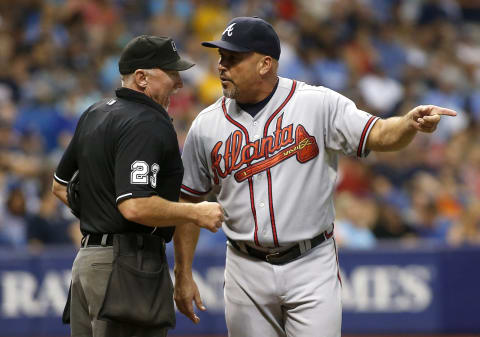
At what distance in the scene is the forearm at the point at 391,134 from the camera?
14.5 feet

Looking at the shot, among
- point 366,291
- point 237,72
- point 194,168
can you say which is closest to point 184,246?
point 194,168

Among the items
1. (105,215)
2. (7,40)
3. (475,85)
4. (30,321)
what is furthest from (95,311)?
(475,85)

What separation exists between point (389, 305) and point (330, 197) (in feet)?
14.7

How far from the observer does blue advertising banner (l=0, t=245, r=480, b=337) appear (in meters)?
8.93

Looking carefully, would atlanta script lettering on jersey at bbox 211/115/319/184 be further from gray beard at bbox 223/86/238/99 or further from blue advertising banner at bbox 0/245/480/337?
blue advertising banner at bbox 0/245/480/337

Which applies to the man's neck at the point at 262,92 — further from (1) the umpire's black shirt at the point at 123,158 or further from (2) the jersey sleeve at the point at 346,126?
(1) the umpire's black shirt at the point at 123,158

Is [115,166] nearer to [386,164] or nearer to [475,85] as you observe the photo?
[386,164]

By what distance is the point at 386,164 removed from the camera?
35.6 feet

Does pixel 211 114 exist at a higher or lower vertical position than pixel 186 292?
higher

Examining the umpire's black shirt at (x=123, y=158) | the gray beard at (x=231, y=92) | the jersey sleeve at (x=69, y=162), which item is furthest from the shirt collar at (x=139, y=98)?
the gray beard at (x=231, y=92)

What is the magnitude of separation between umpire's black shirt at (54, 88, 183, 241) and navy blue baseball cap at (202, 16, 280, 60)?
0.59 m

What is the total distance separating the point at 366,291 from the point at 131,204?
5321mm

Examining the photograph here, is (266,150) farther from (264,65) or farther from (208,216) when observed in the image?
(208,216)

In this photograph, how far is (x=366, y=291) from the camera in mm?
9094
